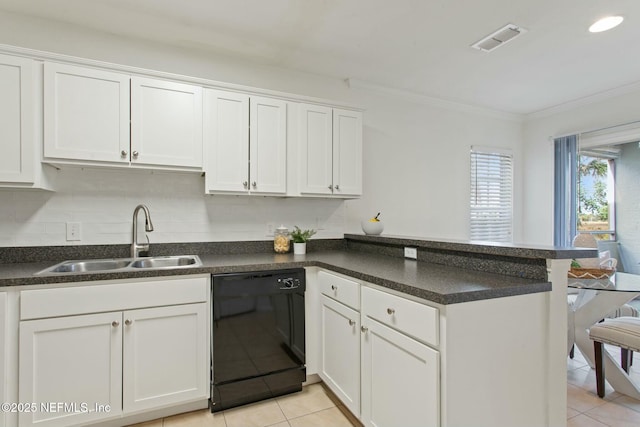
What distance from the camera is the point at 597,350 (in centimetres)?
218

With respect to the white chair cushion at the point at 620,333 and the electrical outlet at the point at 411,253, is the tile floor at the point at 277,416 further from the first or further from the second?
→ the white chair cushion at the point at 620,333

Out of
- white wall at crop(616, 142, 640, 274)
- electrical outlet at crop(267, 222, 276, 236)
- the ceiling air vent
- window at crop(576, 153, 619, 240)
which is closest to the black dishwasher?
electrical outlet at crop(267, 222, 276, 236)

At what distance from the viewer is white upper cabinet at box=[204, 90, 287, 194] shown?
236 centimetres

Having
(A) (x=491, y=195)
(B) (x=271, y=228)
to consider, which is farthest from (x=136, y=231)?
(A) (x=491, y=195)

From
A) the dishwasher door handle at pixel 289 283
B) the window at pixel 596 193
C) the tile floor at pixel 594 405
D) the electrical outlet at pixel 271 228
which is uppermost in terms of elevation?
the window at pixel 596 193

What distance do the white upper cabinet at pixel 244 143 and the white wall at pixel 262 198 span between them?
316mm

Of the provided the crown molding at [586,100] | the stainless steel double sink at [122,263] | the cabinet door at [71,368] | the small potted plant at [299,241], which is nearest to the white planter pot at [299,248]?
the small potted plant at [299,241]

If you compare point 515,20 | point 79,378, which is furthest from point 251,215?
point 515,20

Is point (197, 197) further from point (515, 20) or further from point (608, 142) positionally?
point (608, 142)

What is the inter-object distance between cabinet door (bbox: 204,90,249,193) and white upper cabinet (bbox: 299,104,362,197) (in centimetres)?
46

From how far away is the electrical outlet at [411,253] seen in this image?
223cm

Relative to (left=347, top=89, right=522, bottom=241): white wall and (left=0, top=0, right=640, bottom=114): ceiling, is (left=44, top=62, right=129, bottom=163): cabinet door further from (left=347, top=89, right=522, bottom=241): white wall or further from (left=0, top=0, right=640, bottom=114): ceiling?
(left=347, top=89, right=522, bottom=241): white wall

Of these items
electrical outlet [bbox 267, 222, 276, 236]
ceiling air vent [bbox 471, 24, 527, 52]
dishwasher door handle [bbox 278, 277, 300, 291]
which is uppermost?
ceiling air vent [bbox 471, 24, 527, 52]

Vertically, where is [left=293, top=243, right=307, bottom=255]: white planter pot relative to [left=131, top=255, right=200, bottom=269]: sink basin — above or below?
above
